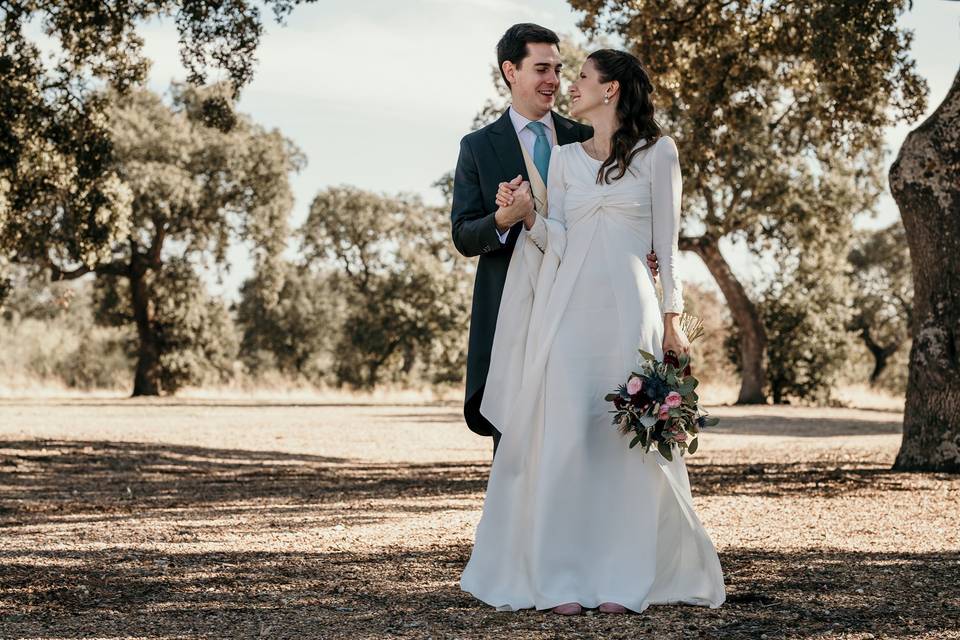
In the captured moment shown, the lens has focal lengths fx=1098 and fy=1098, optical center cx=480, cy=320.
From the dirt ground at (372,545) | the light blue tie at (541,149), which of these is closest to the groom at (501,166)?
the light blue tie at (541,149)

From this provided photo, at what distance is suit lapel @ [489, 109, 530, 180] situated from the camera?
485 cm

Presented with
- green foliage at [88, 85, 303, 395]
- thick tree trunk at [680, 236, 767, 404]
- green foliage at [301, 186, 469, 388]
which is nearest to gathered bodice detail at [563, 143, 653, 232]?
thick tree trunk at [680, 236, 767, 404]

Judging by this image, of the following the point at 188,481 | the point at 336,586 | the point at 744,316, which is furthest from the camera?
the point at 744,316

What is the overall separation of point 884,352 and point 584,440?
4616 cm

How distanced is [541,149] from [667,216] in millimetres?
702

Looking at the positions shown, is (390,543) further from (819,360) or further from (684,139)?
(819,360)

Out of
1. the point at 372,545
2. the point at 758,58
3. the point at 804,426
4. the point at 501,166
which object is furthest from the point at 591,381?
the point at 804,426

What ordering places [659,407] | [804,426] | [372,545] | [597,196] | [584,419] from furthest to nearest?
[804,426] → [372,545] → [597,196] → [584,419] → [659,407]

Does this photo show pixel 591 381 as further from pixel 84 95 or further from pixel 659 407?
pixel 84 95

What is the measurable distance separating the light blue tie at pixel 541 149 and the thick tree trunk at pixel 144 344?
33.3 metres

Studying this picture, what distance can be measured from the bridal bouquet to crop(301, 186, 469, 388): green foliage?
128 ft

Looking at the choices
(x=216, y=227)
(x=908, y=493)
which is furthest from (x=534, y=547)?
(x=216, y=227)

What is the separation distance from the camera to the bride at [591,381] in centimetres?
448

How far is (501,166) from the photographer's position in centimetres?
485
